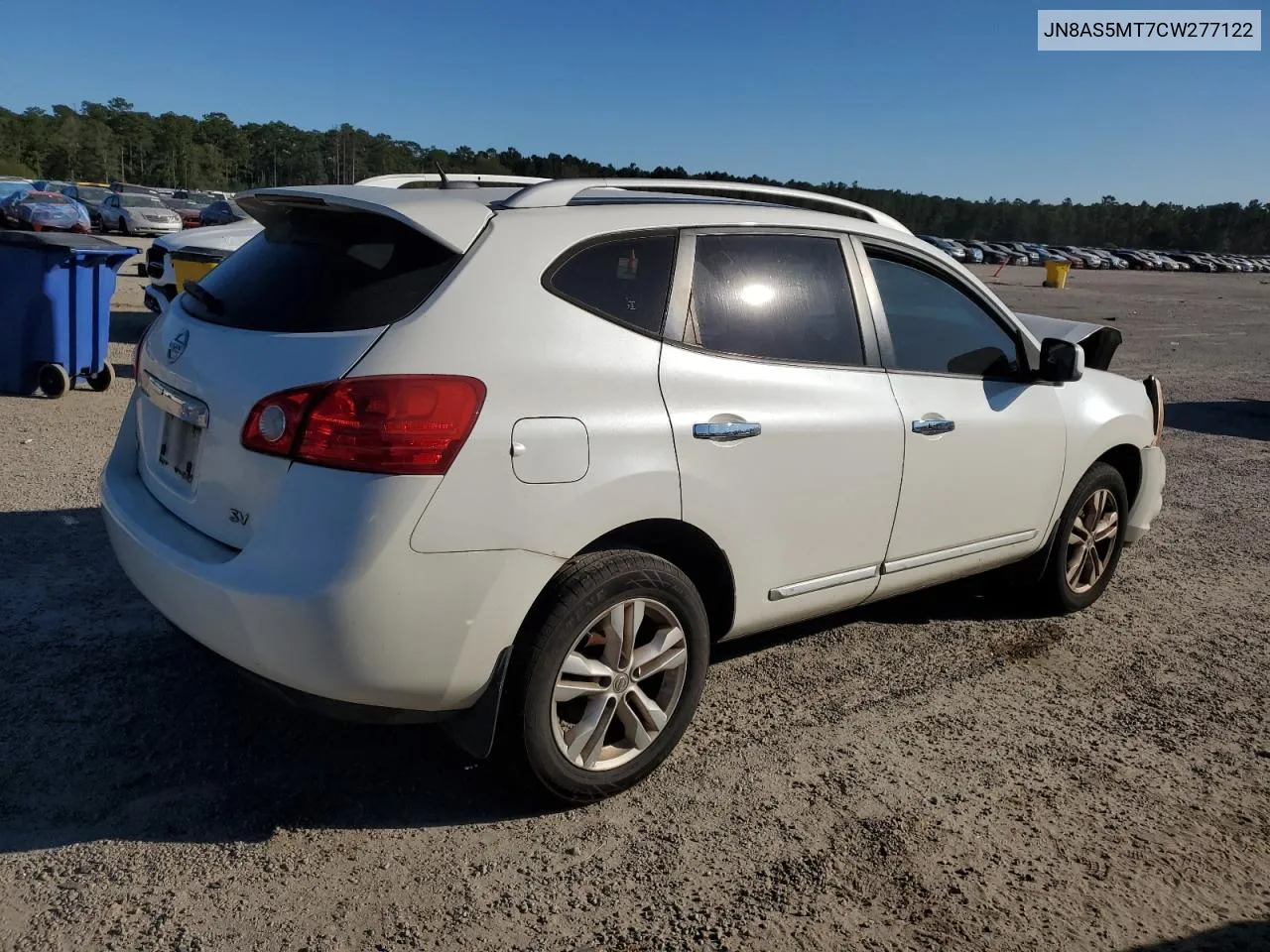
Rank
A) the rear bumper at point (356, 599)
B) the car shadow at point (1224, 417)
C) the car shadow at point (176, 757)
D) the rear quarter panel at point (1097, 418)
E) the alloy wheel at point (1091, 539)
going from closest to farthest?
the rear bumper at point (356, 599) < the car shadow at point (176, 757) < the rear quarter panel at point (1097, 418) < the alloy wheel at point (1091, 539) < the car shadow at point (1224, 417)

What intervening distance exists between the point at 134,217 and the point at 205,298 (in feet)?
125

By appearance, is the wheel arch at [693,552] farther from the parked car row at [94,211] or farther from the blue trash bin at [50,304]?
the parked car row at [94,211]

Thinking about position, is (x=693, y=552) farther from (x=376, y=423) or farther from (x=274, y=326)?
(x=274, y=326)

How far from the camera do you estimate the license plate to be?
9.87 ft

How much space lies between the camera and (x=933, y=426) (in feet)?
12.9

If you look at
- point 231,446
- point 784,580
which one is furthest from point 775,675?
point 231,446

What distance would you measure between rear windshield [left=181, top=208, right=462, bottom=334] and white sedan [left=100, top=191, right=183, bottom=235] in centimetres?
3693

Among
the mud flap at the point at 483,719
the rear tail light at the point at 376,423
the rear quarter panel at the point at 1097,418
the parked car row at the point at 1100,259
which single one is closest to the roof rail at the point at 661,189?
the rear tail light at the point at 376,423

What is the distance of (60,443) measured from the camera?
6.96 meters

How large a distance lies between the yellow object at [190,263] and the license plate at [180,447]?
717 centimetres

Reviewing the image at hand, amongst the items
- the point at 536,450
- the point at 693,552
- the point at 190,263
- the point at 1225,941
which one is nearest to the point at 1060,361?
the point at 693,552

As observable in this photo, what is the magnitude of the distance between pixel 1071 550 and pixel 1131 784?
167 cm

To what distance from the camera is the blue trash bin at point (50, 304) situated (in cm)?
802

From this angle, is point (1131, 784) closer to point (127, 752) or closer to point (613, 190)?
point (613, 190)
